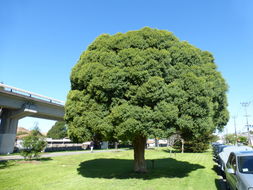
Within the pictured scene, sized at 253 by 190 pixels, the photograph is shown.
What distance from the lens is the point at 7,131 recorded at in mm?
22641

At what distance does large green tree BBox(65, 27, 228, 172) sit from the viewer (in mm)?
7816

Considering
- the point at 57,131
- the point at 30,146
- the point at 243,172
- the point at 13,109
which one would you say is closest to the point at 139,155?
the point at 243,172

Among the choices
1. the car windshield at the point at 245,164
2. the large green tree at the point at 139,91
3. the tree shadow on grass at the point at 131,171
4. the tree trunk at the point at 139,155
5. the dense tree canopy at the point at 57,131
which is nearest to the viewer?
the car windshield at the point at 245,164

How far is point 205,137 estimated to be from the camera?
28.0 m

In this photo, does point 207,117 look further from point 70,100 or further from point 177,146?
point 177,146

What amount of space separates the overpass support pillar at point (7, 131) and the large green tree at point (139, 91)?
58.6ft

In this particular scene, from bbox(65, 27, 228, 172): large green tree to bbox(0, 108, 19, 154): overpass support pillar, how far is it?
58.6 feet

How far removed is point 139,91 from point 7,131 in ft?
73.8

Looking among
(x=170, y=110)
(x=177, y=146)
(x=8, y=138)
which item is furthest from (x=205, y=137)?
(x=8, y=138)

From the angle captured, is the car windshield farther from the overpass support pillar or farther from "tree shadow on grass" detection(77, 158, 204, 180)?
the overpass support pillar

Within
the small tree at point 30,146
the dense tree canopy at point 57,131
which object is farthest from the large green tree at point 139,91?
the dense tree canopy at point 57,131

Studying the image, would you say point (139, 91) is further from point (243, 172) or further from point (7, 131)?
point (7, 131)

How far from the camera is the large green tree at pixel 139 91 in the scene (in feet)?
25.6

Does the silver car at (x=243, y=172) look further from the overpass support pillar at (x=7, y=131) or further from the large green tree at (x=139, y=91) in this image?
the overpass support pillar at (x=7, y=131)
